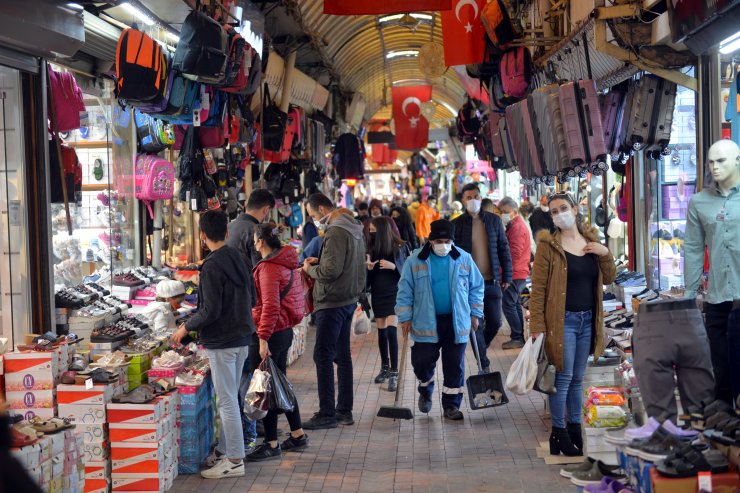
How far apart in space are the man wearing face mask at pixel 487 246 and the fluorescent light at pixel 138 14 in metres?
3.45

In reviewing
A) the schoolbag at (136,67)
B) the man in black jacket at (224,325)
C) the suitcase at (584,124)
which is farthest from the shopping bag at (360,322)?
the schoolbag at (136,67)

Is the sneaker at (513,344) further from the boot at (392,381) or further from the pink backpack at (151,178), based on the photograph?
the pink backpack at (151,178)

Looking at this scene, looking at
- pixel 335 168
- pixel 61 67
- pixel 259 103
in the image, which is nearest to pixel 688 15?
pixel 61 67

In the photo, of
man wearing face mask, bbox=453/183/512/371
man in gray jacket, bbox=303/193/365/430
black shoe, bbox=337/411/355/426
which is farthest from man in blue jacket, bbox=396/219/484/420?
man wearing face mask, bbox=453/183/512/371

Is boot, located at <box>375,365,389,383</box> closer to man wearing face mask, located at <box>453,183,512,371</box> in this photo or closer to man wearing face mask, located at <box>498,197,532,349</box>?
man wearing face mask, located at <box>453,183,512,371</box>

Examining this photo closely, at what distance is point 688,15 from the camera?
5.58 meters

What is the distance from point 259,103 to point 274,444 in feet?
19.8

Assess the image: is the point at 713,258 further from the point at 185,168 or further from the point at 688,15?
the point at 185,168

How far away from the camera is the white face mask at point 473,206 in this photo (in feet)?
31.4

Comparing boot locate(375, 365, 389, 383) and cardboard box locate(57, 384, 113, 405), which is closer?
cardboard box locate(57, 384, 113, 405)

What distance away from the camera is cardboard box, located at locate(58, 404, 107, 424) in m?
5.71

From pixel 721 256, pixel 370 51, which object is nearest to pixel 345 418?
pixel 721 256

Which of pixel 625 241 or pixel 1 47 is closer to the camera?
pixel 1 47

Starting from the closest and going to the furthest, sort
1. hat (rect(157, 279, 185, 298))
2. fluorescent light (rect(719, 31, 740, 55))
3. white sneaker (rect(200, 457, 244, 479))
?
fluorescent light (rect(719, 31, 740, 55)) → white sneaker (rect(200, 457, 244, 479)) → hat (rect(157, 279, 185, 298))
